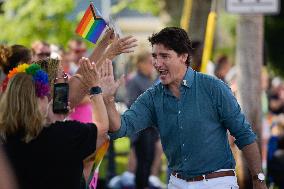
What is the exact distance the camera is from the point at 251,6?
45.3 feet

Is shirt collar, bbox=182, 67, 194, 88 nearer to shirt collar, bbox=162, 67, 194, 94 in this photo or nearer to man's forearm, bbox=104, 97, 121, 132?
shirt collar, bbox=162, 67, 194, 94

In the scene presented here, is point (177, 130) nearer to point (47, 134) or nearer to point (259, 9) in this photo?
point (47, 134)

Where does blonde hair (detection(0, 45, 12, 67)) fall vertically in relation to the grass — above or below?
above

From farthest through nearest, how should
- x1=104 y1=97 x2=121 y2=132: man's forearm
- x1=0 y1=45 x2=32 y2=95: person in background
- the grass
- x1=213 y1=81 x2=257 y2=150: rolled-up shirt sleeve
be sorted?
the grass < x1=0 y1=45 x2=32 y2=95: person in background < x1=213 y1=81 x2=257 y2=150: rolled-up shirt sleeve < x1=104 y1=97 x2=121 y2=132: man's forearm

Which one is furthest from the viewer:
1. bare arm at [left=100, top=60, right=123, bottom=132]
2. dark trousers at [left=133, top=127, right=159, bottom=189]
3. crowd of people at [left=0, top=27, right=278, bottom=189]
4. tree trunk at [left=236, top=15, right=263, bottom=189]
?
dark trousers at [left=133, top=127, right=159, bottom=189]

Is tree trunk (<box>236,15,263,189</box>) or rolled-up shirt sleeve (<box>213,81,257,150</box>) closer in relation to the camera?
rolled-up shirt sleeve (<box>213,81,257,150</box>)

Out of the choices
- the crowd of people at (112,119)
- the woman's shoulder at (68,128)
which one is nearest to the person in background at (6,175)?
the crowd of people at (112,119)

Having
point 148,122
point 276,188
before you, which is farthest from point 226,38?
point 148,122

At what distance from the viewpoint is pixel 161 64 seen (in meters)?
8.23

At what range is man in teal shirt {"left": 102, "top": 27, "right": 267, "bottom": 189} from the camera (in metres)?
8.19

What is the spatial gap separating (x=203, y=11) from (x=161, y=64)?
12725 mm

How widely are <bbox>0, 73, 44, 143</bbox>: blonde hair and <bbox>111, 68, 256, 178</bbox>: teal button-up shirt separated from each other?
159 centimetres

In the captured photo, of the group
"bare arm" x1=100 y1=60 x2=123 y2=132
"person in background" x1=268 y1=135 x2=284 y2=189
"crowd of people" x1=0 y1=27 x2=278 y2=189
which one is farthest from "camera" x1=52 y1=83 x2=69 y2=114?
"person in background" x1=268 y1=135 x2=284 y2=189

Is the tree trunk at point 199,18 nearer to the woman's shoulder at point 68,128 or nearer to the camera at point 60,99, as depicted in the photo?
the camera at point 60,99
